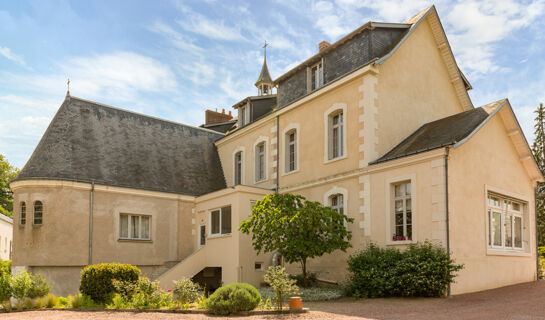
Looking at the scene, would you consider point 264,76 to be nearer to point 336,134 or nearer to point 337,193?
point 336,134

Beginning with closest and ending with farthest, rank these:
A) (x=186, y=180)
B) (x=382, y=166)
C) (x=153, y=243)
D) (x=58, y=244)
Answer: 1. (x=382, y=166)
2. (x=58, y=244)
3. (x=153, y=243)
4. (x=186, y=180)

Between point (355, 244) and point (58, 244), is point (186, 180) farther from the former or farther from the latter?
point (355, 244)

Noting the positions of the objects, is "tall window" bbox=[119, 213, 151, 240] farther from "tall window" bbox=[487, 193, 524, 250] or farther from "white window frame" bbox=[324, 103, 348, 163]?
"tall window" bbox=[487, 193, 524, 250]

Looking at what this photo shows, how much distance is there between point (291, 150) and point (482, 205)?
786cm

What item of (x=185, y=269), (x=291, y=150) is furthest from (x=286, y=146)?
(x=185, y=269)

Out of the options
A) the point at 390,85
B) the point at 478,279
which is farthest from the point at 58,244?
the point at 478,279

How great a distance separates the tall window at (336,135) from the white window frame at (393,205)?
2.85 meters

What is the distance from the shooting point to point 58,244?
59.1 ft

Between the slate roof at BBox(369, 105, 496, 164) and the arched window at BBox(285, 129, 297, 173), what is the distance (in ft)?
15.1

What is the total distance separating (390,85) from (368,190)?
3.94 metres

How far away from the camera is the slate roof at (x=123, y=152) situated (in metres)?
19.2

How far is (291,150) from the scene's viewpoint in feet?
64.8

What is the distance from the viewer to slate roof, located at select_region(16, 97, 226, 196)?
19228 millimetres

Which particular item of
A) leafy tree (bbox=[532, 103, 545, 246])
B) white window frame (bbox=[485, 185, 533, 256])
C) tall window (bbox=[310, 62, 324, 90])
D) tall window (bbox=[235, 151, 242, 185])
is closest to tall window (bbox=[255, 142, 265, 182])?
tall window (bbox=[235, 151, 242, 185])
